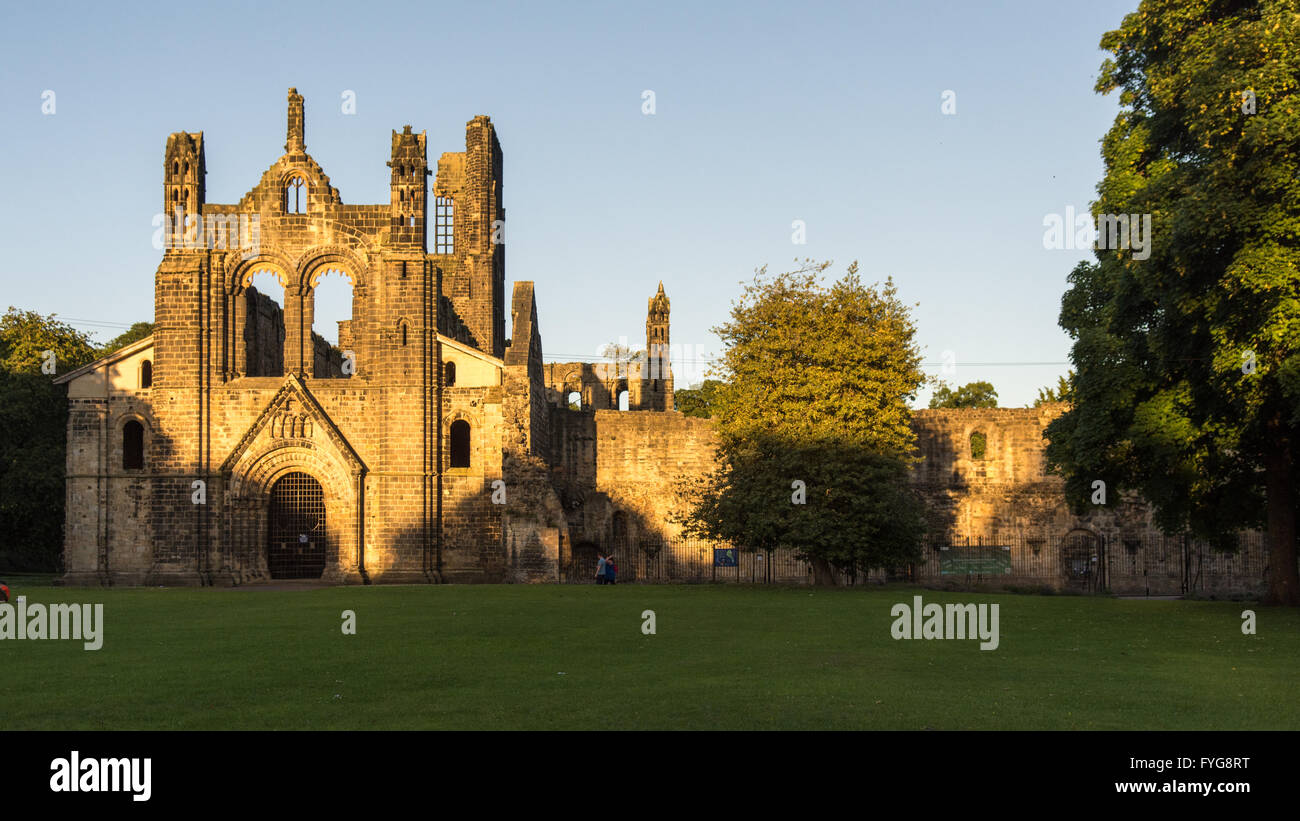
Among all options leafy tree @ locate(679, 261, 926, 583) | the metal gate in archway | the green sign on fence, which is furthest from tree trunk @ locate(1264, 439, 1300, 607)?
the green sign on fence

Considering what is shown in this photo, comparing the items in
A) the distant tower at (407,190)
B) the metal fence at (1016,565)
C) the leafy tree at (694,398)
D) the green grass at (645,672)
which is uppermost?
the distant tower at (407,190)

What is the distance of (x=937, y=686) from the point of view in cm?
1242

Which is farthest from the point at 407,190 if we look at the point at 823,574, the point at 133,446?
the point at 823,574

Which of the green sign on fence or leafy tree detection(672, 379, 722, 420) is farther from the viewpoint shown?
leafy tree detection(672, 379, 722, 420)

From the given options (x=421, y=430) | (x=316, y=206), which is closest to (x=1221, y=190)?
(x=421, y=430)

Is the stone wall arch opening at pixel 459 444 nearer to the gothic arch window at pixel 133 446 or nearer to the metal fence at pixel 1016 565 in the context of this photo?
the metal fence at pixel 1016 565

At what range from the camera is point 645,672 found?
43.8 ft

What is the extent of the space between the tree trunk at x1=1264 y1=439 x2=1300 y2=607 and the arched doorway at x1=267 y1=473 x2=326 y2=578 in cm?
2750

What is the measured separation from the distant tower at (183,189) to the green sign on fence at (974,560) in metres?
27.7

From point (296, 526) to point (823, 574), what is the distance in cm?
1699

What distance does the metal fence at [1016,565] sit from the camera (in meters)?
41.0

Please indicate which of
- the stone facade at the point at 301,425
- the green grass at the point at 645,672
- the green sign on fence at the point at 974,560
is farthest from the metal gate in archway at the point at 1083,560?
the green grass at the point at 645,672

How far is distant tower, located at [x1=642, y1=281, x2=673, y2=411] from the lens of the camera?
6706 centimetres

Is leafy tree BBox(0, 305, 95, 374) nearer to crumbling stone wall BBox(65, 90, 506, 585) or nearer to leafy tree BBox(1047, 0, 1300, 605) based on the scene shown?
crumbling stone wall BBox(65, 90, 506, 585)
